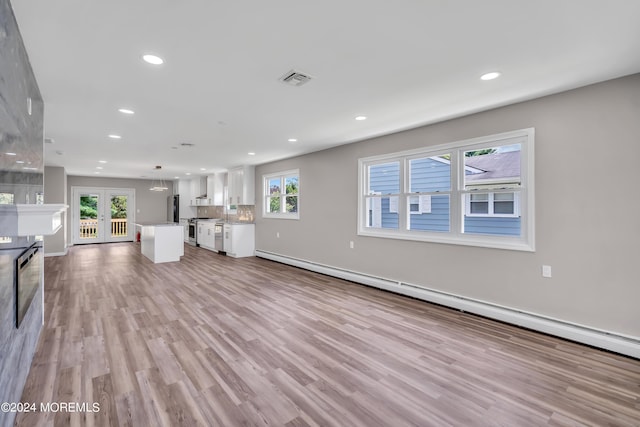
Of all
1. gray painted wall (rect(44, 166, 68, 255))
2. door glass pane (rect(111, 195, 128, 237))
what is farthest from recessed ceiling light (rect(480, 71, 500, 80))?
door glass pane (rect(111, 195, 128, 237))

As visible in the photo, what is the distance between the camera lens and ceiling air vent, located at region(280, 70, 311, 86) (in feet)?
8.92

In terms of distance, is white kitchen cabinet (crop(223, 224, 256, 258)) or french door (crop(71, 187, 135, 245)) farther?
french door (crop(71, 187, 135, 245))

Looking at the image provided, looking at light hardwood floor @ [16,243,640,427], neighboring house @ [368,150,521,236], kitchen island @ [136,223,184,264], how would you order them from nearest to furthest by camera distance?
light hardwood floor @ [16,243,640,427] < neighboring house @ [368,150,521,236] < kitchen island @ [136,223,184,264]

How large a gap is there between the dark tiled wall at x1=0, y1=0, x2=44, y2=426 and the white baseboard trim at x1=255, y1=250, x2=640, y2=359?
417 cm

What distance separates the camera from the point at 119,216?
11.7m

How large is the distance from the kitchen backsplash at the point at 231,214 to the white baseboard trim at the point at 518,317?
414 centimetres

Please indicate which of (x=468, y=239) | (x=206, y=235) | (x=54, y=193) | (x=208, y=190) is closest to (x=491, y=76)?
(x=468, y=239)

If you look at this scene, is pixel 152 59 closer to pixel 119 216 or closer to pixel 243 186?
pixel 243 186

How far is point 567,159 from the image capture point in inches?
122

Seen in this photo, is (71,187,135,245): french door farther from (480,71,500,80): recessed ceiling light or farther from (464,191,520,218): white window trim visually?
(480,71,500,80): recessed ceiling light

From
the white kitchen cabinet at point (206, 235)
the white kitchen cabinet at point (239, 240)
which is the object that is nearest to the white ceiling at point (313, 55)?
the white kitchen cabinet at point (239, 240)

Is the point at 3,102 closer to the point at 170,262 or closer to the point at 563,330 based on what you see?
the point at 563,330

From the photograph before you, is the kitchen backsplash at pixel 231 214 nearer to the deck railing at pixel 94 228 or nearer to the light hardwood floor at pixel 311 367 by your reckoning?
the deck railing at pixel 94 228

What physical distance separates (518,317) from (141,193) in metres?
12.9
